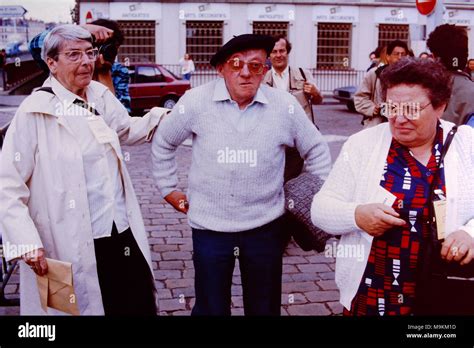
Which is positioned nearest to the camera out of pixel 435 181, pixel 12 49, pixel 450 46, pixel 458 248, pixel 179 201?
pixel 458 248

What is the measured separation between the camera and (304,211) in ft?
10.3

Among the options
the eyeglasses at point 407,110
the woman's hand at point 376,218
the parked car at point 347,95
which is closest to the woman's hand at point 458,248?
the woman's hand at point 376,218

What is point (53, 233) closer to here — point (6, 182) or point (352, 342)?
point (6, 182)

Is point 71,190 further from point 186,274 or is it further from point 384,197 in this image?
point 186,274

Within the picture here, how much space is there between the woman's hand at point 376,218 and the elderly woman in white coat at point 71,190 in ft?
4.03

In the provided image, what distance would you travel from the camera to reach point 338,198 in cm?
264

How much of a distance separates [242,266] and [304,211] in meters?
0.43

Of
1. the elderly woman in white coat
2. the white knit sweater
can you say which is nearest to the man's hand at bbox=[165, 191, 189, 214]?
the elderly woman in white coat

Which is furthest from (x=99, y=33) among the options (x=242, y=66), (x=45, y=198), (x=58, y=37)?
(x=45, y=198)

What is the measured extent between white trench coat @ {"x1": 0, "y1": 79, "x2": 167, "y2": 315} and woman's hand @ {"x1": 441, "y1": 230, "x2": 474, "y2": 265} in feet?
5.16

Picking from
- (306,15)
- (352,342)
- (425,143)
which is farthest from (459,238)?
(306,15)

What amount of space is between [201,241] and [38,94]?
1.04 metres

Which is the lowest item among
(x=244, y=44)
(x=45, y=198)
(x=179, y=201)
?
(x=179, y=201)

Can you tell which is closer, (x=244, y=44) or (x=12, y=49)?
(x=244, y=44)
